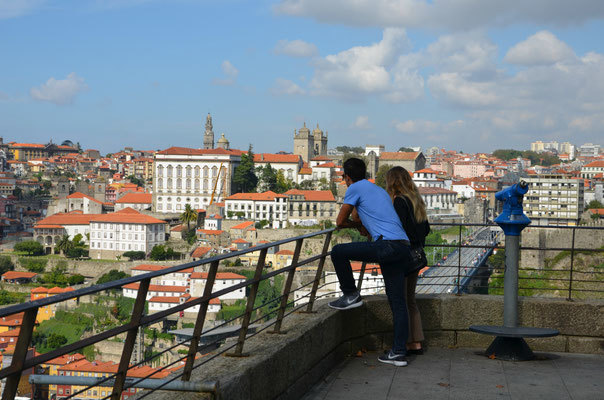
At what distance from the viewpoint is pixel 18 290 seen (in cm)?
6512

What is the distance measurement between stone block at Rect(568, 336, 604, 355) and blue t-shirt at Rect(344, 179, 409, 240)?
1.84 meters

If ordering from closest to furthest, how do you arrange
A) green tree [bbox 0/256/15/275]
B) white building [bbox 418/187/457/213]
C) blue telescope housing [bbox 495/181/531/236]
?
blue telescope housing [bbox 495/181/531/236], green tree [bbox 0/256/15/275], white building [bbox 418/187/457/213]

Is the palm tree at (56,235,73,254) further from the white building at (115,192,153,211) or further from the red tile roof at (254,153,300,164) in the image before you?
the red tile roof at (254,153,300,164)

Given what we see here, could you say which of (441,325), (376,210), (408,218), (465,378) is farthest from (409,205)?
(441,325)

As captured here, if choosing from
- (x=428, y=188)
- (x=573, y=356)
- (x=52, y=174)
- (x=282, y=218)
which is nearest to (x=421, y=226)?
(x=573, y=356)

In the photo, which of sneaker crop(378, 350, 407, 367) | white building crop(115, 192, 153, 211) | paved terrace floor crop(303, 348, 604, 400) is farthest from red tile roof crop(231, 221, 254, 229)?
sneaker crop(378, 350, 407, 367)

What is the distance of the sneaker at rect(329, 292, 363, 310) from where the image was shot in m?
5.32

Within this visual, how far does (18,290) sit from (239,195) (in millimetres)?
30589

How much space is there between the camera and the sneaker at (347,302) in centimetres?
532

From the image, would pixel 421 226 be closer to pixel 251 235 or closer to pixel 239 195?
pixel 251 235

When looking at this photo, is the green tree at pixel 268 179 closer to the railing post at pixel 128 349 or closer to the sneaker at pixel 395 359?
the sneaker at pixel 395 359

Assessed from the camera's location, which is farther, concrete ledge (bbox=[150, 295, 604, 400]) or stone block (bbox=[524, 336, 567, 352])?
stone block (bbox=[524, 336, 567, 352])

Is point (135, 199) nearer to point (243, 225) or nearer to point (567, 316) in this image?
point (243, 225)

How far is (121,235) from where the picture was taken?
8150 centimetres
